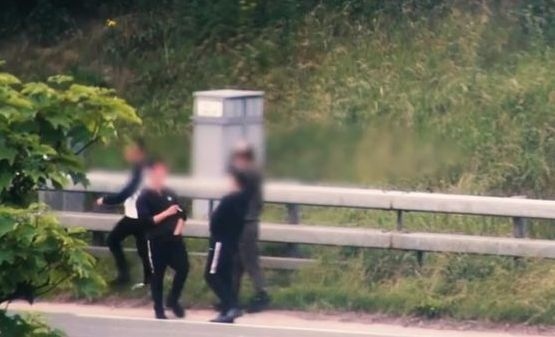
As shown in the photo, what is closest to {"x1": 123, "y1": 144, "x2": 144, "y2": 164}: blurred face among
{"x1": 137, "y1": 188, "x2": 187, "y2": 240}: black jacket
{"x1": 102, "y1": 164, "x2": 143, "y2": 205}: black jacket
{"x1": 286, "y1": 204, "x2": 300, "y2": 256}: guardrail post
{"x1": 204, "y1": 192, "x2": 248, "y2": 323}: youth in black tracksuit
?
{"x1": 102, "y1": 164, "x2": 143, "y2": 205}: black jacket

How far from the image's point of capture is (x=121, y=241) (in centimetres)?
1292

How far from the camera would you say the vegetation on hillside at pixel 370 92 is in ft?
41.7

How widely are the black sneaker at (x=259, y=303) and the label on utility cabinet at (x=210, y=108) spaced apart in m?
1.69

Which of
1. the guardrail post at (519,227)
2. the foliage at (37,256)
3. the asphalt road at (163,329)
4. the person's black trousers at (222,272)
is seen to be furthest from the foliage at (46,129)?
the guardrail post at (519,227)

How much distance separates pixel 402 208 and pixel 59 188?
21.7 ft

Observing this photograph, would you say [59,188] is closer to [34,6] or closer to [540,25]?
[540,25]

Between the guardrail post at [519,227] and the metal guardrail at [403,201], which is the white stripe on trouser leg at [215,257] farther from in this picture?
the guardrail post at [519,227]

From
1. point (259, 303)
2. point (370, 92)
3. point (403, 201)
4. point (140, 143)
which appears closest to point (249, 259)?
point (259, 303)

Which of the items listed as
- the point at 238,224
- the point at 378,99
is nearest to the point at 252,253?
the point at 238,224

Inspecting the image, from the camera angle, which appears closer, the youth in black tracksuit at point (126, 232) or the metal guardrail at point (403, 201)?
the youth in black tracksuit at point (126, 232)

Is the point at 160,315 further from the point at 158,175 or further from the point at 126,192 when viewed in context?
the point at 158,175

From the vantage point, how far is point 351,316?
12477 mm

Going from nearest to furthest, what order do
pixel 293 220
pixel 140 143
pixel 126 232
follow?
pixel 140 143 < pixel 126 232 < pixel 293 220

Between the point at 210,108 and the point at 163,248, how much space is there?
1867 mm
